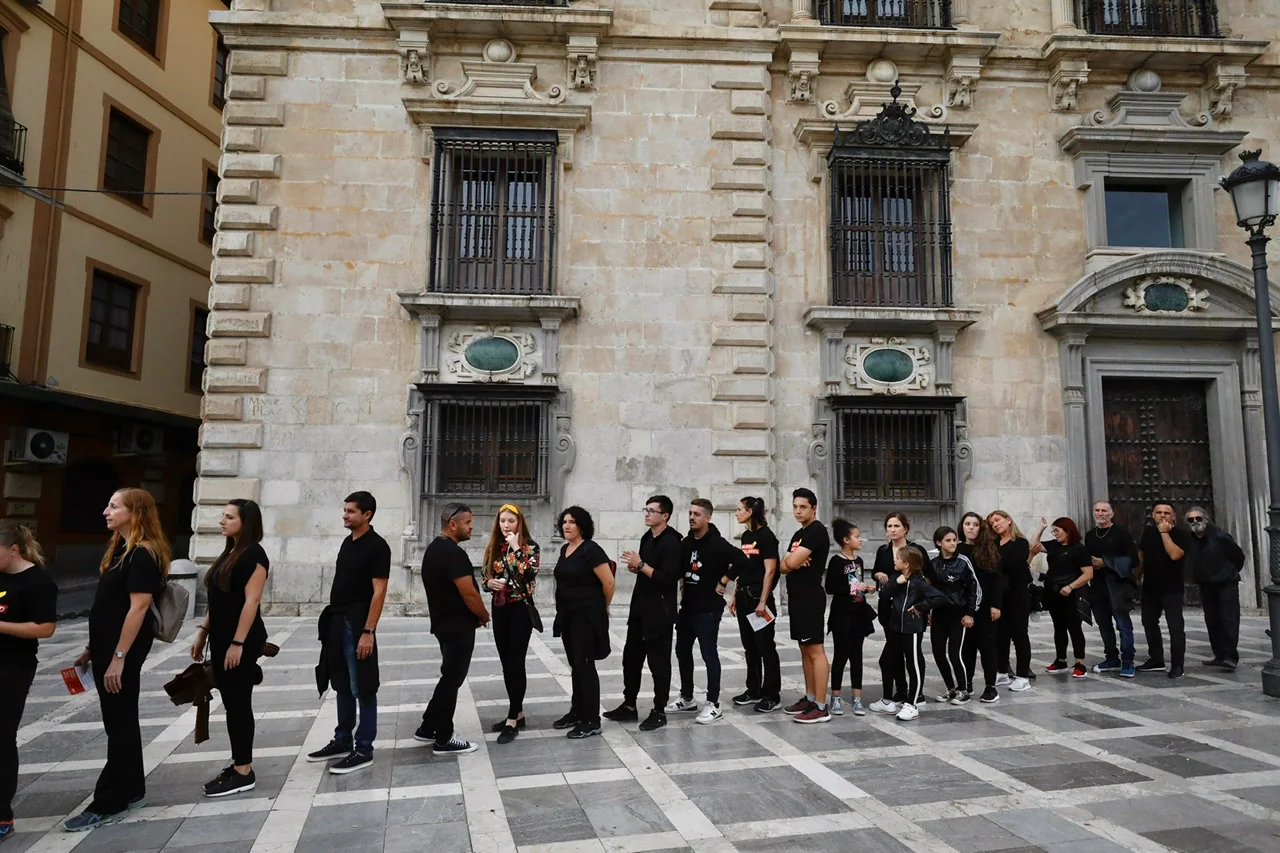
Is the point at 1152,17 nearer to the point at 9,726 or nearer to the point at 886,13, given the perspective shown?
the point at 886,13

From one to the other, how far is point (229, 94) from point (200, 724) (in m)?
11.5

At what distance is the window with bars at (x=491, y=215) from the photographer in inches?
517

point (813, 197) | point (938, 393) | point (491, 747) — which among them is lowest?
point (491, 747)

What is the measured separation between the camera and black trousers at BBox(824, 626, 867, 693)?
700 cm

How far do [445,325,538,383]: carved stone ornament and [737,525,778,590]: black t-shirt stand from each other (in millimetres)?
6677

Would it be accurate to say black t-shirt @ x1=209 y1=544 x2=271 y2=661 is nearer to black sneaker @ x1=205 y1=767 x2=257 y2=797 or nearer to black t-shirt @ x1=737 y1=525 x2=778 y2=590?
black sneaker @ x1=205 y1=767 x2=257 y2=797

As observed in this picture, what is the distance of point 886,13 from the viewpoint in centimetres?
1419

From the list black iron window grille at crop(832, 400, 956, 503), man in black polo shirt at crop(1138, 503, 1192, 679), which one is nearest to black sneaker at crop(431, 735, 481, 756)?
man in black polo shirt at crop(1138, 503, 1192, 679)

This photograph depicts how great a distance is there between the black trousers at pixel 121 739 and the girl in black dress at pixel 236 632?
0.37 meters

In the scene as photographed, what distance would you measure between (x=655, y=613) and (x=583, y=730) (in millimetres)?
1059

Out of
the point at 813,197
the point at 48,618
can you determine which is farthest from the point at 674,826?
the point at 813,197

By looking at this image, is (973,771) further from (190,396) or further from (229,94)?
(190,396)

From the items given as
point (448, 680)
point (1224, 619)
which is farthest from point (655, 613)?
point (1224, 619)

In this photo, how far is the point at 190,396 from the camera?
1988 centimetres
